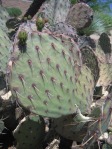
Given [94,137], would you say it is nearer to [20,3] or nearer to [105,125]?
[105,125]

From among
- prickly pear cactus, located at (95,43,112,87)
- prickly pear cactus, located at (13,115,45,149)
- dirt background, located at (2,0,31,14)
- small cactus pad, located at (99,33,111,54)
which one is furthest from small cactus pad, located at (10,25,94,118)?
dirt background, located at (2,0,31,14)

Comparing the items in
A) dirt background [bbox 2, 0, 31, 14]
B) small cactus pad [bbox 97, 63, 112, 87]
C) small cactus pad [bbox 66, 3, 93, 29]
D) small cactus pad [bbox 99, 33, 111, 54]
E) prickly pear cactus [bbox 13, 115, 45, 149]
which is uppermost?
small cactus pad [bbox 66, 3, 93, 29]

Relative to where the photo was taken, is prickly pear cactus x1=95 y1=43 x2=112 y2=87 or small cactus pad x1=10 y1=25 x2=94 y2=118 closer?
small cactus pad x1=10 y1=25 x2=94 y2=118

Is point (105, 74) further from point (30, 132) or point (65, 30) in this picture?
point (30, 132)

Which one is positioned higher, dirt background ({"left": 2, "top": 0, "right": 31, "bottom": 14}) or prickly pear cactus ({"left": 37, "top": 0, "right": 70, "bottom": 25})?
prickly pear cactus ({"left": 37, "top": 0, "right": 70, "bottom": 25})

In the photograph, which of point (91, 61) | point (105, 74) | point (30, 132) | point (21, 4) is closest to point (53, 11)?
point (105, 74)

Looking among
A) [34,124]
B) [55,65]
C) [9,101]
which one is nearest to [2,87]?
[9,101]

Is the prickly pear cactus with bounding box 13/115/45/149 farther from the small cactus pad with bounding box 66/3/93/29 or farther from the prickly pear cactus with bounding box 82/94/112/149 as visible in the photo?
the small cactus pad with bounding box 66/3/93/29
